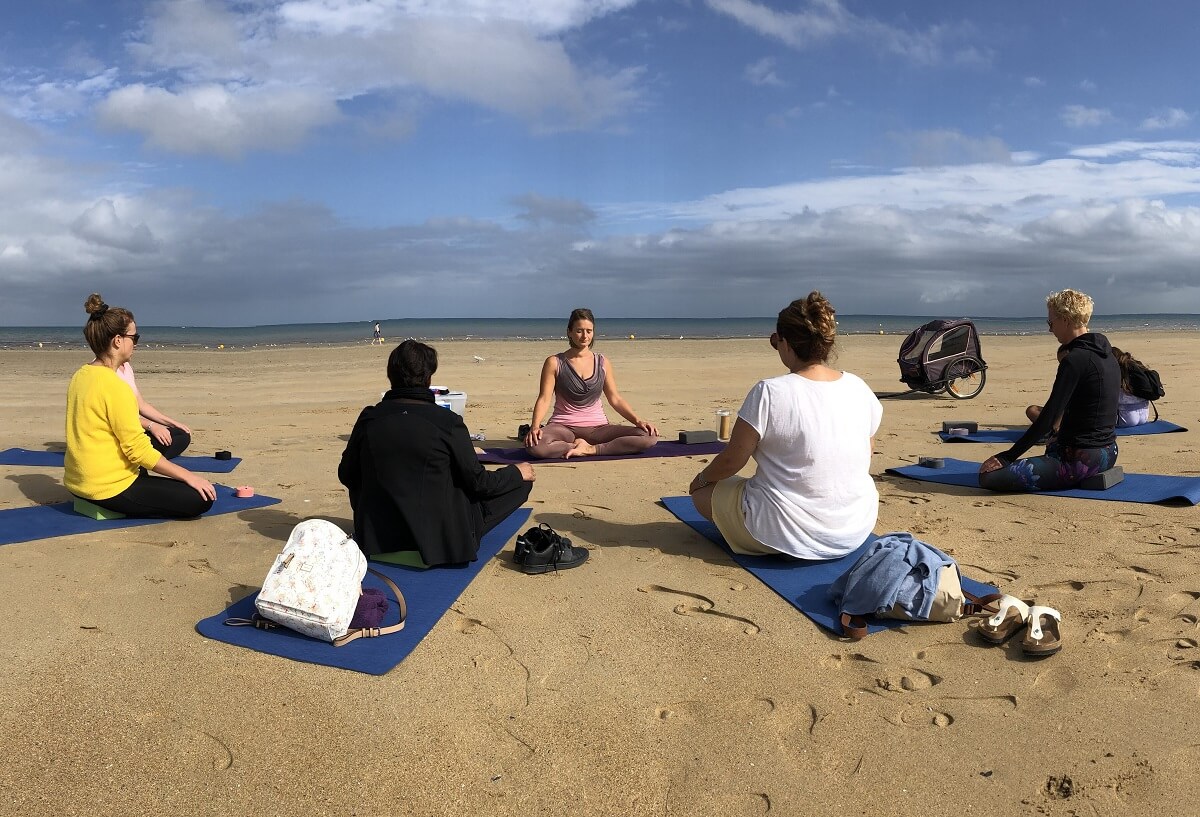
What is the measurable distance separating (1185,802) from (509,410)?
9427 millimetres

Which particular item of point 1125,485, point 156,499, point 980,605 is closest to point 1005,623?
point 980,605

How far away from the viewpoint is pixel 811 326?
161 inches

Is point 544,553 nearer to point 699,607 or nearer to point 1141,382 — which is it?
point 699,607

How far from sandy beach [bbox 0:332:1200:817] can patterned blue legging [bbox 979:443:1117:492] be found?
1.02 feet

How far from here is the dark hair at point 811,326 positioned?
4086 mm

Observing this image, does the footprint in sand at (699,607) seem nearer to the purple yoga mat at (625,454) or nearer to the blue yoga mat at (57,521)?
the blue yoga mat at (57,521)

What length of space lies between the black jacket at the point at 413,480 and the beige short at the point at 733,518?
1.30m

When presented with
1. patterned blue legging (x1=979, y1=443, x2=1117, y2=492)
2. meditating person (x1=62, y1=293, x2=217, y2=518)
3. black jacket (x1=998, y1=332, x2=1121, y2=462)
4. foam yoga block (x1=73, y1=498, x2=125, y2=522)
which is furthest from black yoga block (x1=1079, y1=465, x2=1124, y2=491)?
foam yoga block (x1=73, y1=498, x2=125, y2=522)

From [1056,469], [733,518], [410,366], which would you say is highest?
[410,366]

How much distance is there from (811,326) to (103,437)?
166 inches

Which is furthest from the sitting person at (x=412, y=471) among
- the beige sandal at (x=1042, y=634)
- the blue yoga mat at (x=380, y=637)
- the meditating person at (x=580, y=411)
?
the meditating person at (x=580, y=411)

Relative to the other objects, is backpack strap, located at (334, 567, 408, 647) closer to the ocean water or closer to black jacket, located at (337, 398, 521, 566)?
black jacket, located at (337, 398, 521, 566)

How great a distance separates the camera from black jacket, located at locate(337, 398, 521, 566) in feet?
14.0

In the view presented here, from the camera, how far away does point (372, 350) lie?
989 inches
